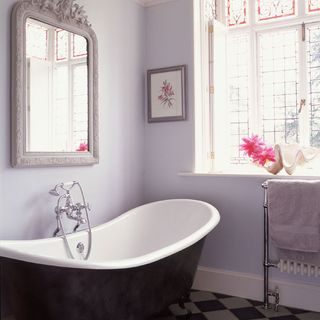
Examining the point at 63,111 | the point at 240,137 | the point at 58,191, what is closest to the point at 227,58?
the point at 240,137

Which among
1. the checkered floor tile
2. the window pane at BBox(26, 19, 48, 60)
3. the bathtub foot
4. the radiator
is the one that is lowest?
the checkered floor tile

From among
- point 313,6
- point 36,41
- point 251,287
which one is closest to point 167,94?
point 36,41

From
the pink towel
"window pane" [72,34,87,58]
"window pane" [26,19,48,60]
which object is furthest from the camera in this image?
"window pane" [72,34,87,58]

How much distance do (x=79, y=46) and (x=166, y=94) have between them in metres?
0.84

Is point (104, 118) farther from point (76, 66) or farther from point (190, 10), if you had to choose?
point (190, 10)

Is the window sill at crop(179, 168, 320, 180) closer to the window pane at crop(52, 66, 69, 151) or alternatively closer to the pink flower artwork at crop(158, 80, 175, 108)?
the pink flower artwork at crop(158, 80, 175, 108)

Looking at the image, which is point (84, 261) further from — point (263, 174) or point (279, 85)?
point (279, 85)

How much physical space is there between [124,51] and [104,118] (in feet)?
2.02

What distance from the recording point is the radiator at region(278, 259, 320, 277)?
2421 millimetres

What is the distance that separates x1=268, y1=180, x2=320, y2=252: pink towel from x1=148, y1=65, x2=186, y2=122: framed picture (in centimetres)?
101

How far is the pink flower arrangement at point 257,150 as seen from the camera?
2902 mm

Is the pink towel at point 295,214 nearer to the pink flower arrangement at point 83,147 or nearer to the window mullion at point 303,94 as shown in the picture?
the window mullion at point 303,94

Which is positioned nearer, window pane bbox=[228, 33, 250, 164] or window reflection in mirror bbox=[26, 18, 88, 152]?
window reflection in mirror bbox=[26, 18, 88, 152]

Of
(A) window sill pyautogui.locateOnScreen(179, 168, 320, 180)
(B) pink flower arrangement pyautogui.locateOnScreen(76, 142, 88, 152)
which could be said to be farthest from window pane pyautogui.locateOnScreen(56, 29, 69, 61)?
(A) window sill pyautogui.locateOnScreen(179, 168, 320, 180)
